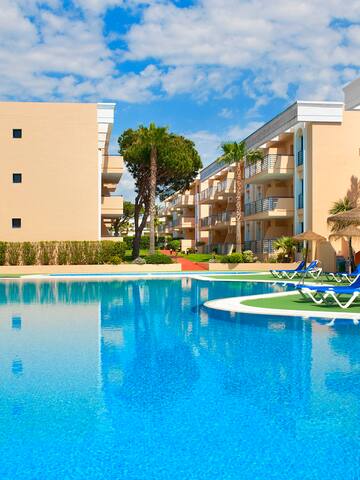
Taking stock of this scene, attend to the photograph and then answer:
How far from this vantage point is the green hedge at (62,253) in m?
34.1

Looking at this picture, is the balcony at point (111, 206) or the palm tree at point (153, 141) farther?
the balcony at point (111, 206)

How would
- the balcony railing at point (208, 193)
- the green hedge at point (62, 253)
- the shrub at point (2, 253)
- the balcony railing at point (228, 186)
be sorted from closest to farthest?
the shrub at point (2, 253)
the green hedge at point (62, 253)
the balcony railing at point (228, 186)
the balcony railing at point (208, 193)

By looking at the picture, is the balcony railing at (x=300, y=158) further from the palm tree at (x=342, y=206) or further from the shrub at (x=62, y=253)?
the shrub at (x=62, y=253)

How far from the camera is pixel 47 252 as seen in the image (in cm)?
3459

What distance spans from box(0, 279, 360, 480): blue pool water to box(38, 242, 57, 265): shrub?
20.9m

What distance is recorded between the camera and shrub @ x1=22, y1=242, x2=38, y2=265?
3412 centimetres

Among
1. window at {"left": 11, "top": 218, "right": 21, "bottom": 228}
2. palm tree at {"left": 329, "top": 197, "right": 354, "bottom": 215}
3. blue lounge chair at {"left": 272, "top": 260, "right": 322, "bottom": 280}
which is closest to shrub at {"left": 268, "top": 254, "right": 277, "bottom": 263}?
palm tree at {"left": 329, "top": 197, "right": 354, "bottom": 215}

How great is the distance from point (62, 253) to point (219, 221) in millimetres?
19352

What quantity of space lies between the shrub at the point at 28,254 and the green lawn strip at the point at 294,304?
20031mm

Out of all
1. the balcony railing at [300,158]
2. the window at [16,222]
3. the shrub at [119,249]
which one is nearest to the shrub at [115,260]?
the shrub at [119,249]

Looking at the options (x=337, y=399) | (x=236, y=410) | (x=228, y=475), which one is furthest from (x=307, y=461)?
(x=337, y=399)

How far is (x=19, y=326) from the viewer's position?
43.8 feet

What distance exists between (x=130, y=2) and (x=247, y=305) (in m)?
11.9

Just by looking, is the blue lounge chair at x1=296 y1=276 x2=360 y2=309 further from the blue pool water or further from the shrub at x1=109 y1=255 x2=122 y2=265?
the shrub at x1=109 y1=255 x2=122 y2=265
